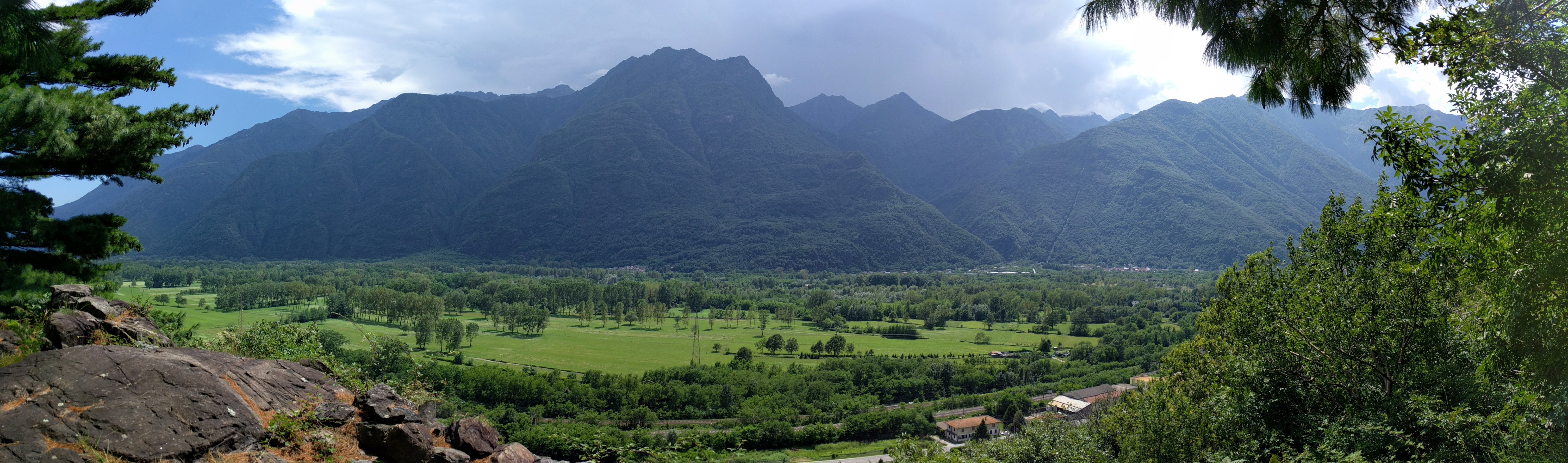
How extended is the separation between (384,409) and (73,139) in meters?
5.68

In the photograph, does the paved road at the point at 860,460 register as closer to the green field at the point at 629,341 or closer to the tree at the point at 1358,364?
the tree at the point at 1358,364

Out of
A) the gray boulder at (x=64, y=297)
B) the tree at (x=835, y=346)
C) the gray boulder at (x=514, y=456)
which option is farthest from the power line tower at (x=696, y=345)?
the gray boulder at (x=514, y=456)

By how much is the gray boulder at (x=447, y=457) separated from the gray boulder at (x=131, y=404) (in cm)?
167

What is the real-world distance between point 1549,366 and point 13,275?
54.5ft

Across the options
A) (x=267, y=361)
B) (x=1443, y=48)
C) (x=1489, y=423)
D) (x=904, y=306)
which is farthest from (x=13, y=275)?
(x=904, y=306)

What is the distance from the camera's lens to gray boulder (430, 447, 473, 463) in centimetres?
663

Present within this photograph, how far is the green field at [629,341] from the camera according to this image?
5381cm

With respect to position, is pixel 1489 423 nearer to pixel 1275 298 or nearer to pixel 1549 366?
pixel 1549 366

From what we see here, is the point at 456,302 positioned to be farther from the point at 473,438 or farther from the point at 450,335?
the point at 473,438

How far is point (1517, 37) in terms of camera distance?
18.2 feet

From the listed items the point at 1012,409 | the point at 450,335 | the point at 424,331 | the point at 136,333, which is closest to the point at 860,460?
the point at 1012,409

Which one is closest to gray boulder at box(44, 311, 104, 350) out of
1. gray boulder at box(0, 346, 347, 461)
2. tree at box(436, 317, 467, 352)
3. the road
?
gray boulder at box(0, 346, 347, 461)

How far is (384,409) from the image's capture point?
23.9 feet

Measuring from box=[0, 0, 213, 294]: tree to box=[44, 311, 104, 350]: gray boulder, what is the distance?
66 cm
